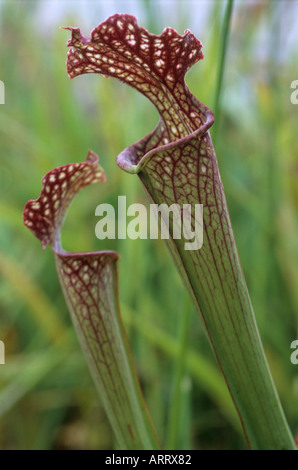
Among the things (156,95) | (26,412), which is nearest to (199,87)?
(156,95)

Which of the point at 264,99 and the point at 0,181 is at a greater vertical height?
the point at 264,99

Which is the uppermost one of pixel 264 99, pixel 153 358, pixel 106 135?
pixel 264 99

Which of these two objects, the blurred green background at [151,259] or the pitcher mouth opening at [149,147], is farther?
the blurred green background at [151,259]

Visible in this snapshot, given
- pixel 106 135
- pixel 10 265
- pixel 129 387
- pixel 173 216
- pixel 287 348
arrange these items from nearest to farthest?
pixel 173 216 < pixel 129 387 < pixel 10 265 < pixel 287 348 < pixel 106 135

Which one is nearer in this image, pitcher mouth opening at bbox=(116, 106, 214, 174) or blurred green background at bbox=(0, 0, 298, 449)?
pitcher mouth opening at bbox=(116, 106, 214, 174)

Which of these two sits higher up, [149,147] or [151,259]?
[149,147]

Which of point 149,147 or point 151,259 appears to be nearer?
point 149,147

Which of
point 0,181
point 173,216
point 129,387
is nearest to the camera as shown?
point 173,216

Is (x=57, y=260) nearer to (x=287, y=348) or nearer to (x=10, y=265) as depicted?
(x=10, y=265)
